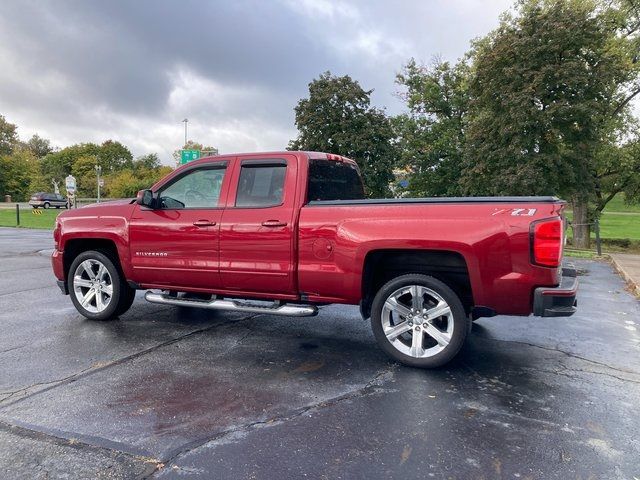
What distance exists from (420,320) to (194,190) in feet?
9.31

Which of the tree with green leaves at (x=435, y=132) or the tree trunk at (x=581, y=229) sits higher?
the tree with green leaves at (x=435, y=132)

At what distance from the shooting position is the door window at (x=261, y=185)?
504cm

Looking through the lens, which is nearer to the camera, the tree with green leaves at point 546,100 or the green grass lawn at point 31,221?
the tree with green leaves at point 546,100

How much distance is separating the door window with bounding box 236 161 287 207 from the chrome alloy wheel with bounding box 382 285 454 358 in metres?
1.56

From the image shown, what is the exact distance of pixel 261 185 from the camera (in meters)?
5.16

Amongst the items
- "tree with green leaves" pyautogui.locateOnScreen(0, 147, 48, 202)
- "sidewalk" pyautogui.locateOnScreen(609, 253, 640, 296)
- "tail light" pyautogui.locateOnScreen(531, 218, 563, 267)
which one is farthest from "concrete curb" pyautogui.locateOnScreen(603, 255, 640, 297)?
"tree with green leaves" pyautogui.locateOnScreen(0, 147, 48, 202)

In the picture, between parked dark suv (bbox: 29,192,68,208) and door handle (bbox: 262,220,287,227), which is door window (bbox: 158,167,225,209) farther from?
parked dark suv (bbox: 29,192,68,208)

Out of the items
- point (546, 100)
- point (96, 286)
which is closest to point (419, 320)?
point (96, 286)

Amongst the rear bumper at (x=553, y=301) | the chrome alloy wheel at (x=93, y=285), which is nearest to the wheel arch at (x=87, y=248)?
the chrome alloy wheel at (x=93, y=285)

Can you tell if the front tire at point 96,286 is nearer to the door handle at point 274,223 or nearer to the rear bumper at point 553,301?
the door handle at point 274,223

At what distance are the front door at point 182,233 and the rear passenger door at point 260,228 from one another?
0.54ft

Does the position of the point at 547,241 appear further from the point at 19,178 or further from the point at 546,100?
the point at 19,178

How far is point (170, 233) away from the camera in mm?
5387

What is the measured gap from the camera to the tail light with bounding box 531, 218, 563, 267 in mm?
3861
